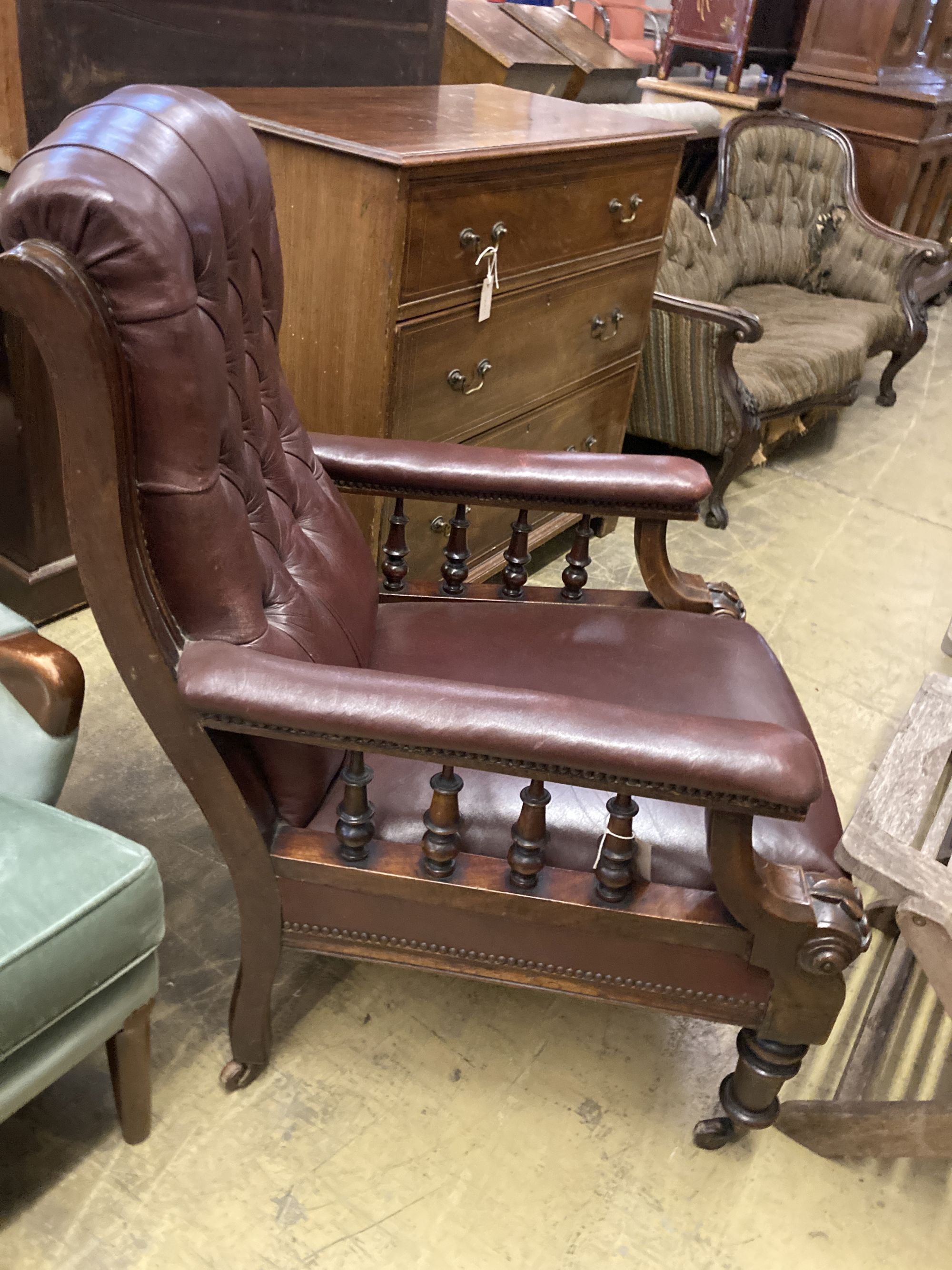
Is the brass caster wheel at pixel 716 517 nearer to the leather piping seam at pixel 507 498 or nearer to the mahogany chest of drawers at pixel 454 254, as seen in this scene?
the mahogany chest of drawers at pixel 454 254

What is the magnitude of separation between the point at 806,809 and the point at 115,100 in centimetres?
101

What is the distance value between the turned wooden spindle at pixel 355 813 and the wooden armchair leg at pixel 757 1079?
1.79ft

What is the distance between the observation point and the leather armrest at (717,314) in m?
2.94

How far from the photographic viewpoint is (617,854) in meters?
1.19

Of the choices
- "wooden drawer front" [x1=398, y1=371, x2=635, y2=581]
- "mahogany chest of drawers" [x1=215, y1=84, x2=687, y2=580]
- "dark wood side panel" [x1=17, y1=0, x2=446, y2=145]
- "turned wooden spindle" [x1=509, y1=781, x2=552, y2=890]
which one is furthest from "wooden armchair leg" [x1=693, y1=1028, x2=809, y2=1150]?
"dark wood side panel" [x1=17, y1=0, x2=446, y2=145]

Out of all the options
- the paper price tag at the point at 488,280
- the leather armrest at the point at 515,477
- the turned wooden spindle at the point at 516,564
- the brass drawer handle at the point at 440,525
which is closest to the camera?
the leather armrest at the point at 515,477

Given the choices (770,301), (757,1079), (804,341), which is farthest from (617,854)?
(770,301)

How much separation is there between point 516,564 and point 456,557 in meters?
0.10

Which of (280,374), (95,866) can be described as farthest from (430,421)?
(95,866)

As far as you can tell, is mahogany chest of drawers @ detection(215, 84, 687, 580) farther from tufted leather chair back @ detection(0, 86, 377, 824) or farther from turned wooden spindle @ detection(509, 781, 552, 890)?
turned wooden spindle @ detection(509, 781, 552, 890)

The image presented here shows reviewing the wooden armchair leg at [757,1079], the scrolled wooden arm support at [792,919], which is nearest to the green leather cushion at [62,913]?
the scrolled wooden arm support at [792,919]

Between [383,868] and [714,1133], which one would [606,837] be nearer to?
[383,868]

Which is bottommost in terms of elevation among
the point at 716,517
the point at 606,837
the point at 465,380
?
the point at 716,517

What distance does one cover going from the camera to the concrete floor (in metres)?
1.33
